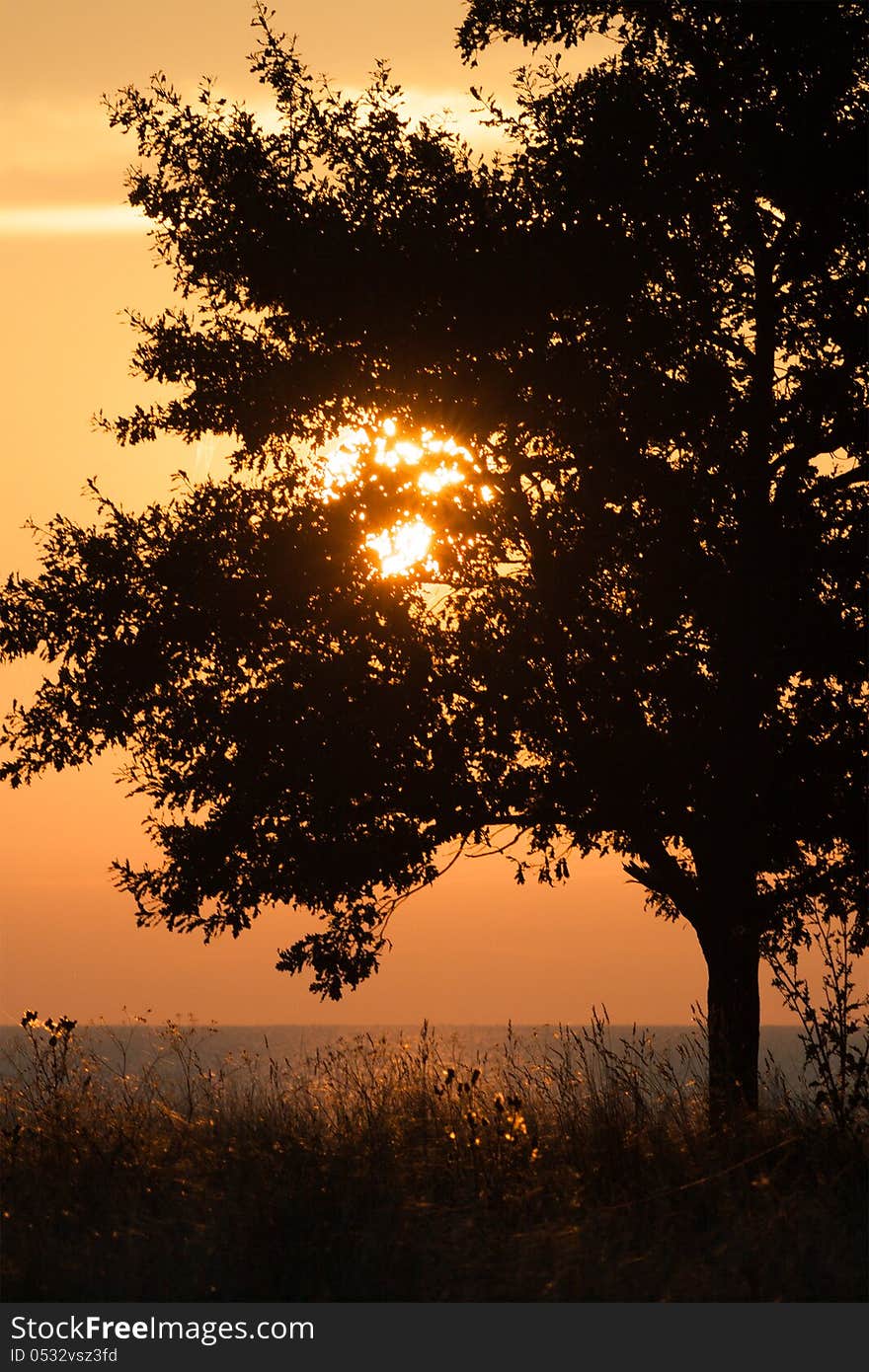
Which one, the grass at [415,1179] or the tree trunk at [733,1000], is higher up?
the tree trunk at [733,1000]

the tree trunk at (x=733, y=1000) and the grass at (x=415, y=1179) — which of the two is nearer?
the grass at (x=415, y=1179)

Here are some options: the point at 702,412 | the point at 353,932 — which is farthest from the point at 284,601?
the point at 702,412

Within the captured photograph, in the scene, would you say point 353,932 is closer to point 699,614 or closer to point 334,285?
point 699,614

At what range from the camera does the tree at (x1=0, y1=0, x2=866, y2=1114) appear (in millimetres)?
13258

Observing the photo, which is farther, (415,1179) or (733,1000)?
(733,1000)

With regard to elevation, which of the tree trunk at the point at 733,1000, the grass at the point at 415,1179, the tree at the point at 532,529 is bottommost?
the grass at the point at 415,1179

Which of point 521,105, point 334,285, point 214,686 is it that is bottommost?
point 214,686

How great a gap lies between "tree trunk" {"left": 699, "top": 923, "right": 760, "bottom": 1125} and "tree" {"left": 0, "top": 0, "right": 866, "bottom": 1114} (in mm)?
31

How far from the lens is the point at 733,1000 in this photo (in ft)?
46.3

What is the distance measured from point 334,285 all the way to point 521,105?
2.51 m

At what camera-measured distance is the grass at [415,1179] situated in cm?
880

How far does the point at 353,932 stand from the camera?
14031 mm

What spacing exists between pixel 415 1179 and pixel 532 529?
576 cm

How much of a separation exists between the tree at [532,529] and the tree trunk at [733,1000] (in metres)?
0.03
